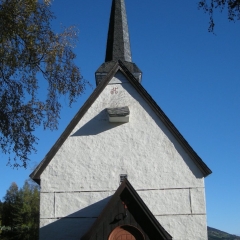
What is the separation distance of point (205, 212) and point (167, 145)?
2612mm

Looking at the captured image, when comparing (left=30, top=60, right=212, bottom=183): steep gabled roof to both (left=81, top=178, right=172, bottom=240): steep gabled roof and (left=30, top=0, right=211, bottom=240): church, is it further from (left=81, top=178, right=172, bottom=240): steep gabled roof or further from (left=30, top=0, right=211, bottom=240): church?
(left=81, top=178, right=172, bottom=240): steep gabled roof

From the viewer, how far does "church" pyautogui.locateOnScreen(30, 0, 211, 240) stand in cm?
1395

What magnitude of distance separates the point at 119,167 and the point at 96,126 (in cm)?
173

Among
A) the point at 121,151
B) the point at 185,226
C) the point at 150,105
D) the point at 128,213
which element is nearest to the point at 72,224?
the point at 128,213

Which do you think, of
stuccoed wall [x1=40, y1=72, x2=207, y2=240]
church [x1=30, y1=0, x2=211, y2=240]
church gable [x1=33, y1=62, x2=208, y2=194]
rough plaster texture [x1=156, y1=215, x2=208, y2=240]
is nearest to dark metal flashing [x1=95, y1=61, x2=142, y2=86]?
church [x1=30, y1=0, x2=211, y2=240]

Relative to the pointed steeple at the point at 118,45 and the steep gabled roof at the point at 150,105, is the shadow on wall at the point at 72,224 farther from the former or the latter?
the pointed steeple at the point at 118,45

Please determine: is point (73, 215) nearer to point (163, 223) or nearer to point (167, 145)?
point (163, 223)

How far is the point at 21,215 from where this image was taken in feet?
170

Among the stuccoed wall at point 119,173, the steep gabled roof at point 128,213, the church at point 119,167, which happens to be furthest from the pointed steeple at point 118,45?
the steep gabled roof at point 128,213

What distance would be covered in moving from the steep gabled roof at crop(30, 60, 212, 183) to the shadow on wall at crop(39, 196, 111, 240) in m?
1.71

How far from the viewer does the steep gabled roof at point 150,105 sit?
1423 centimetres

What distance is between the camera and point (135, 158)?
47.7 feet

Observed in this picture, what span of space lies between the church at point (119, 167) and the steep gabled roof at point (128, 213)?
0.60m

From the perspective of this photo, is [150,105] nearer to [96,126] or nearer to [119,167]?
[96,126]
